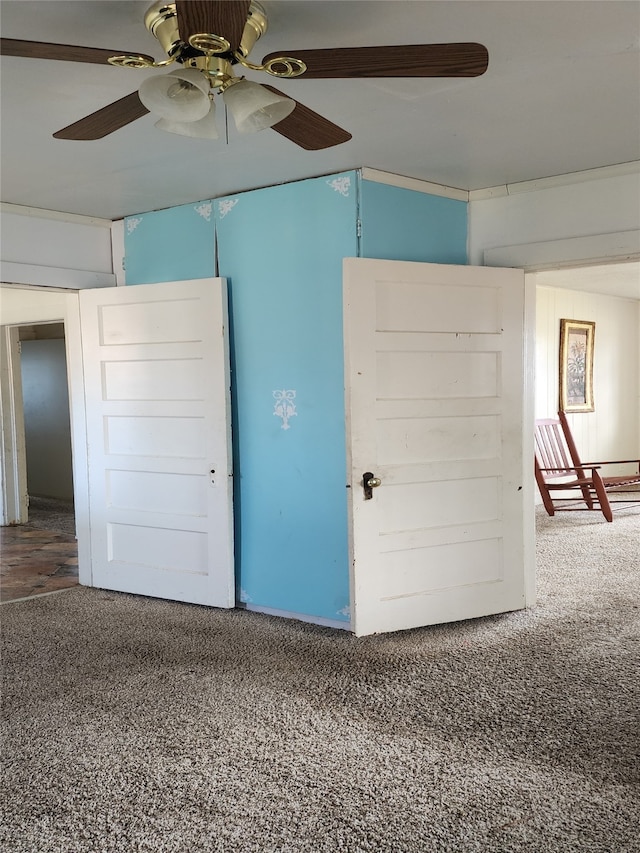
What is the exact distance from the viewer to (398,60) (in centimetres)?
188

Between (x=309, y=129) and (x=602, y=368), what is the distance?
7378mm

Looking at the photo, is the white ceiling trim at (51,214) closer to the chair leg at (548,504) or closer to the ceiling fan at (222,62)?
the ceiling fan at (222,62)

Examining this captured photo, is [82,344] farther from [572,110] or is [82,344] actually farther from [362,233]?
[572,110]

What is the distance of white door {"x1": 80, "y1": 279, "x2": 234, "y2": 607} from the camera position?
410 centimetres

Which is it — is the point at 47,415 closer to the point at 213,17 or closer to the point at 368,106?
the point at 368,106

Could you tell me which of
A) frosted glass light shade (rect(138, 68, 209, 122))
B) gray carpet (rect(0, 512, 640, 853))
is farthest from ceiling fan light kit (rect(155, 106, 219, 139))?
gray carpet (rect(0, 512, 640, 853))

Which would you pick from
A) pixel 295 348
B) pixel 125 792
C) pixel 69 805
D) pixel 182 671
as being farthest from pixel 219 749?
pixel 295 348

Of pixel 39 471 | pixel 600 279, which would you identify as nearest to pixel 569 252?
pixel 600 279

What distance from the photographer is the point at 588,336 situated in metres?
8.50

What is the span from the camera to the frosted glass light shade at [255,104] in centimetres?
204

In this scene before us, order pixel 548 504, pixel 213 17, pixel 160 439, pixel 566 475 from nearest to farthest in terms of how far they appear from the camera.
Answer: pixel 213 17
pixel 160 439
pixel 548 504
pixel 566 475

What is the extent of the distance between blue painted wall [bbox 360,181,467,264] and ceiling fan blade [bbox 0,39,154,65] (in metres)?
2.00

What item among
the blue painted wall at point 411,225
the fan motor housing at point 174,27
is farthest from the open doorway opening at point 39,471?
the fan motor housing at point 174,27

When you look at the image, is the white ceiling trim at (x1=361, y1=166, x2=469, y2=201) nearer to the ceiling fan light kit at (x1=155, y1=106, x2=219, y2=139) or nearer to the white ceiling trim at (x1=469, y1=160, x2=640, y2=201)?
the white ceiling trim at (x1=469, y1=160, x2=640, y2=201)
